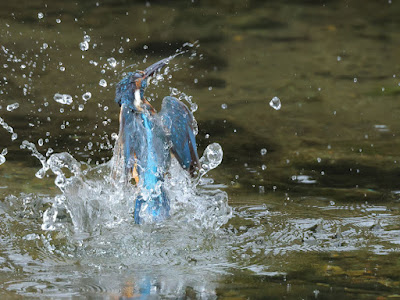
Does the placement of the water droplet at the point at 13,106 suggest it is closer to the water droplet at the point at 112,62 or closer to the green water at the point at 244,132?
the green water at the point at 244,132

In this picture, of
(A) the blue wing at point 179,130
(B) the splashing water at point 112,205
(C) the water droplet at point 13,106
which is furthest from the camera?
(C) the water droplet at point 13,106

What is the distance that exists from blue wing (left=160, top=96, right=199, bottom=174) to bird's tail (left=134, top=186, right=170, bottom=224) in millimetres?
351

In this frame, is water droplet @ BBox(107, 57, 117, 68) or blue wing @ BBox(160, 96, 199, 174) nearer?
blue wing @ BBox(160, 96, 199, 174)

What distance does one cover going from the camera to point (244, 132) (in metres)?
6.86

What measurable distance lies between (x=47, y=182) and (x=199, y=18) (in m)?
4.70

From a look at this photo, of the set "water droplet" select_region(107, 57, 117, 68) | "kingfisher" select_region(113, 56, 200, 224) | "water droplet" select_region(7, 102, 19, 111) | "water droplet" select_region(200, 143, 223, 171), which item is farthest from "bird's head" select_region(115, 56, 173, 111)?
"water droplet" select_region(107, 57, 117, 68)

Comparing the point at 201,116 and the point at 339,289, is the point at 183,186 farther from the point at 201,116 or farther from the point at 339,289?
the point at 201,116

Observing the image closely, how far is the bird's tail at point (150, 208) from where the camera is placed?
14.6 ft

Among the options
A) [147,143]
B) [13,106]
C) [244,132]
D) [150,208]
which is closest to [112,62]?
[13,106]

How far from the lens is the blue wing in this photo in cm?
470

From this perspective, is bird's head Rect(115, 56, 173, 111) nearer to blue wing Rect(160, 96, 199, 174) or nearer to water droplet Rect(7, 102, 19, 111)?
blue wing Rect(160, 96, 199, 174)

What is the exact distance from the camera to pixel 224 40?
9.30 metres

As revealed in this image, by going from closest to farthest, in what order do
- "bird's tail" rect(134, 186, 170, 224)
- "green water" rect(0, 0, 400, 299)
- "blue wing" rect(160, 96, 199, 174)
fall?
1. "green water" rect(0, 0, 400, 299)
2. "bird's tail" rect(134, 186, 170, 224)
3. "blue wing" rect(160, 96, 199, 174)

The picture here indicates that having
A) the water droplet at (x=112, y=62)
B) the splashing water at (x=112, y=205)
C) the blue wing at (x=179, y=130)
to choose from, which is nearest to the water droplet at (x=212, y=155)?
the splashing water at (x=112, y=205)
